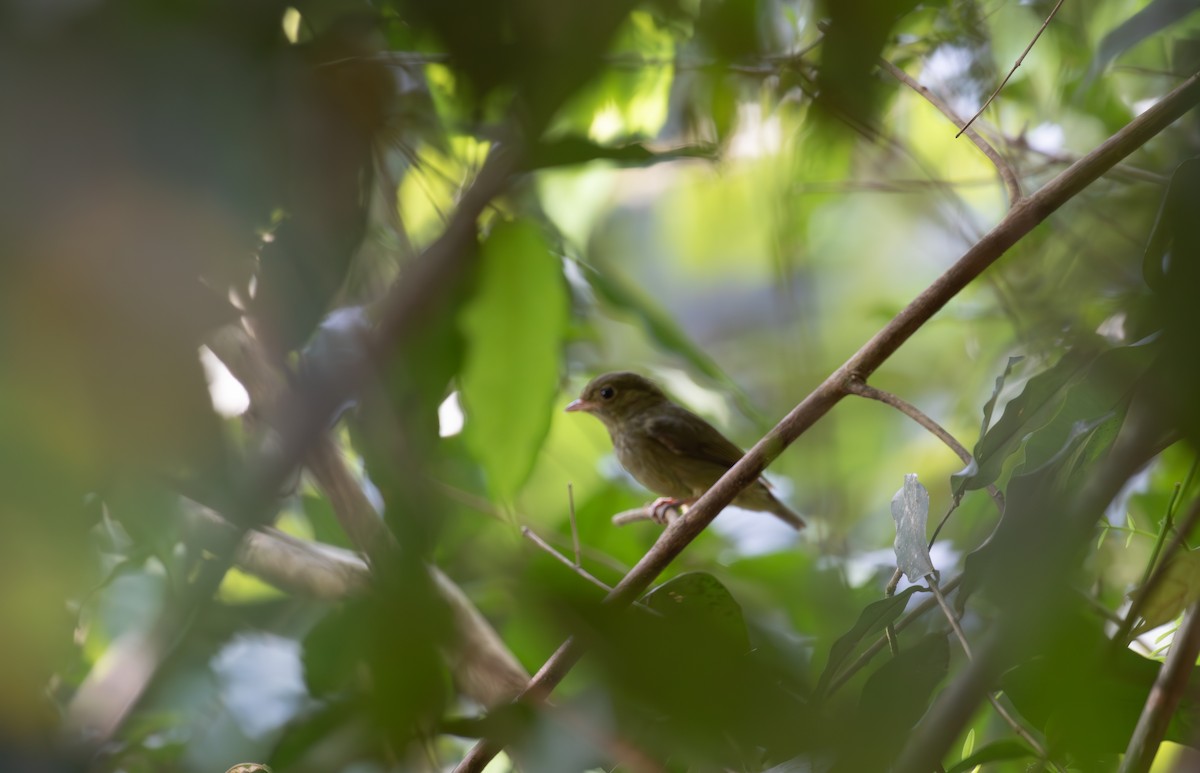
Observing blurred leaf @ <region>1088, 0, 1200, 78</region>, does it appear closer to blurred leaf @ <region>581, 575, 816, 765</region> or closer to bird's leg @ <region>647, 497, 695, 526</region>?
blurred leaf @ <region>581, 575, 816, 765</region>

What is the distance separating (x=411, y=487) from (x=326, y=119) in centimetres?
29

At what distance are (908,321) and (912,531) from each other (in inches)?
13.8

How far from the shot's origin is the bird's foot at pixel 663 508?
10.1 ft

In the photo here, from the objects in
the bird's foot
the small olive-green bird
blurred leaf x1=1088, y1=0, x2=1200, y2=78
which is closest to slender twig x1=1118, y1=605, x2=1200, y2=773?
blurred leaf x1=1088, y1=0, x2=1200, y2=78

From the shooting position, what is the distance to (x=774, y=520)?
435 cm

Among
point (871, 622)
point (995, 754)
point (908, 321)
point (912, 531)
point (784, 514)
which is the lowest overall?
point (995, 754)

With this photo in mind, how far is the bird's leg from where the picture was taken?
3.08 m

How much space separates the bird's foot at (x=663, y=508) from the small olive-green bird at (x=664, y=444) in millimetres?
245

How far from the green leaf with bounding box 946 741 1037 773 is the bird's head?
2802 millimetres

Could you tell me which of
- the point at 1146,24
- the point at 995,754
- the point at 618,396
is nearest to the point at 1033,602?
the point at 995,754

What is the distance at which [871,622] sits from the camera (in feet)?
4.36

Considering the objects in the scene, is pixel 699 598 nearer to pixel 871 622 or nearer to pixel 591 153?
pixel 871 622

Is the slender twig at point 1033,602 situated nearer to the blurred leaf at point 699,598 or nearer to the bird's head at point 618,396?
the blurred leaf at point 699,598

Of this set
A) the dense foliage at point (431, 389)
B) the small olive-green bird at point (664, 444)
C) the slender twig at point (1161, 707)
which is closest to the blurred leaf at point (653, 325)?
the dense foliage at point (431, 389)
